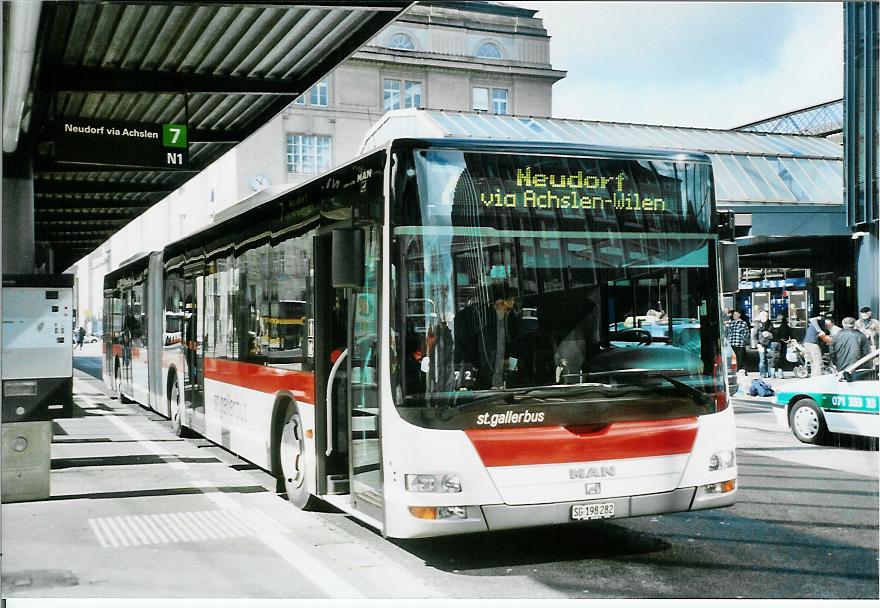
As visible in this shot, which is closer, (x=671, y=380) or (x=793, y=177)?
(x=671, y=380)

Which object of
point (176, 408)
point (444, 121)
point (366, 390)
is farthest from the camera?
point (176, 408)

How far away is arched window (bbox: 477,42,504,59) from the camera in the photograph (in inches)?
378

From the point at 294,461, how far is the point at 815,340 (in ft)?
22.7

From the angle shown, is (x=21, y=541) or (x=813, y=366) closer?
(x=21, y=541)

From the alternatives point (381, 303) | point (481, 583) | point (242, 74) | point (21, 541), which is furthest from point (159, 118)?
point (481, 583)

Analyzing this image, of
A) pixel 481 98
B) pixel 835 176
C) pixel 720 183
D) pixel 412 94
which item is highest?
pixel 481 98

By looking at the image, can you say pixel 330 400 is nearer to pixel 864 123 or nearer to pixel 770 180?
pixel 864 123

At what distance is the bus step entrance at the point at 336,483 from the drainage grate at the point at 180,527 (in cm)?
60

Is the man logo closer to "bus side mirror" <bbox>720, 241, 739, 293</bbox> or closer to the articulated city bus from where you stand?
the articulated city bus

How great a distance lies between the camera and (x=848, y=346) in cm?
981

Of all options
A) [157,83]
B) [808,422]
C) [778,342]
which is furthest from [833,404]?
[157,83]

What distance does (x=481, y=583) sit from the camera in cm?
593

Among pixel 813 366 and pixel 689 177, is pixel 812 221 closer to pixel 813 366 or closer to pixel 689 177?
pixel 813 366

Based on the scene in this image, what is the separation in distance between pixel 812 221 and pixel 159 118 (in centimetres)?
931
